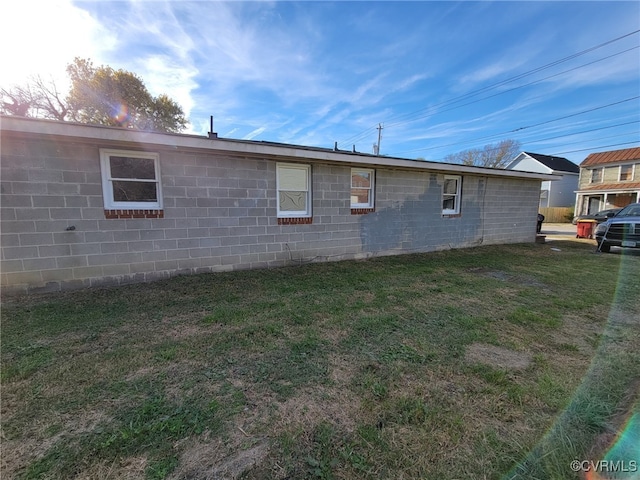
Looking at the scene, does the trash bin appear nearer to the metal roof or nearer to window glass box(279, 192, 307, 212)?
window glass box(279, 192, 307, 212)

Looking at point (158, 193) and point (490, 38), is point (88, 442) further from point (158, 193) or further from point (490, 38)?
point (490, 38)

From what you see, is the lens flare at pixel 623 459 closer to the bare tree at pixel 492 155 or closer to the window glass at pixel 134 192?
the window glass at pixel 134 192

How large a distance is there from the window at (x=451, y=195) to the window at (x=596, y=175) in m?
25.7

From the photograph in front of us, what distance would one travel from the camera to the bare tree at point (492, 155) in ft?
104

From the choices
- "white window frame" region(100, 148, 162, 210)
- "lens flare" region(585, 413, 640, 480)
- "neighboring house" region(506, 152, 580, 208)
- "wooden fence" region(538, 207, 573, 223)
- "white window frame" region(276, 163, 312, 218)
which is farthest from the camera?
"neighboring house" region(506, 152, 580, 208)

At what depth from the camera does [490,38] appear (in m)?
9.86

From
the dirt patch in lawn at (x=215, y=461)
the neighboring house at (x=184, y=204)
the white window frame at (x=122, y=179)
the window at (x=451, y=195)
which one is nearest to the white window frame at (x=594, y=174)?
the window at (x=451, y=195)

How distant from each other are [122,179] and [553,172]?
35285 mm

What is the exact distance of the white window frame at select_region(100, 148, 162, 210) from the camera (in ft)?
15.5

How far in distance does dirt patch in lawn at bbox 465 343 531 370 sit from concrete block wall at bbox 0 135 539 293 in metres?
4.50

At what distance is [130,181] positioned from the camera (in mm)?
4949

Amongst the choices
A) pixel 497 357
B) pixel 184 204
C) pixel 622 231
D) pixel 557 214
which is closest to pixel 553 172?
pixel 557 214

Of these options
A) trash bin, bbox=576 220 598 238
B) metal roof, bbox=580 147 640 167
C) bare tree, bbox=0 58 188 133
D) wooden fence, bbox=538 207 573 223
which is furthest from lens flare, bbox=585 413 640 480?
metal roof, bbox=580 147 640 167

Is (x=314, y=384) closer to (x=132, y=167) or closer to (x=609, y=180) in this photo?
(x=132, y=167)
